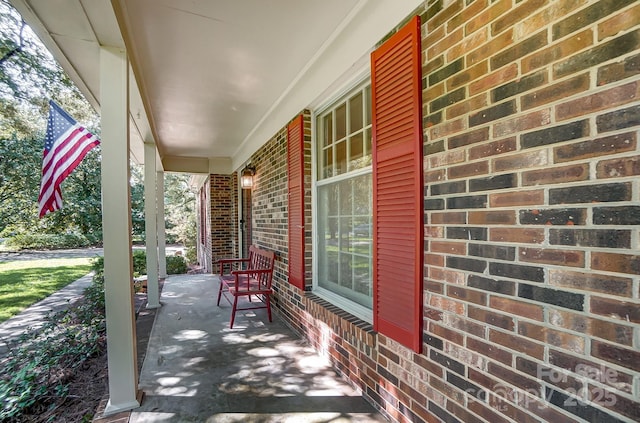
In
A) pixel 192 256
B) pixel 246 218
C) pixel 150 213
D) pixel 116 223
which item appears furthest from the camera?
pixel 192 256

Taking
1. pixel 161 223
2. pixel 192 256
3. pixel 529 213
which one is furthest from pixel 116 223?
pixel 192 256

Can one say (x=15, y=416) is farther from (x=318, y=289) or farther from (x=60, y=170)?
(x=318, y=289)

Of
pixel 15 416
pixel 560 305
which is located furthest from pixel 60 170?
pixel 560 305

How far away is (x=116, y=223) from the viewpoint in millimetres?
2031

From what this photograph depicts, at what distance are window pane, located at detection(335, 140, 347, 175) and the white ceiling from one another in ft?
1.79

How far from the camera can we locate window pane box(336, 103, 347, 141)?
2727 mm

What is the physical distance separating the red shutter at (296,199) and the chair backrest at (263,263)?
62 cm

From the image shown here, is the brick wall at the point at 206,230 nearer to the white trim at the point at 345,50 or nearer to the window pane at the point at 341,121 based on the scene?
the white trim at the point at 345,50

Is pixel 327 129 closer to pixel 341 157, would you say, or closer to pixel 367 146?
pixel 341 157

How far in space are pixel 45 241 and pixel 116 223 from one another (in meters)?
17.4

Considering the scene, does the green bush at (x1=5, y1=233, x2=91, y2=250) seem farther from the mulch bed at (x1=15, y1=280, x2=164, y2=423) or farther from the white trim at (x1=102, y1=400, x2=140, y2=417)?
the white trim at (x1=102, y1=400, x2=140, y2=417)

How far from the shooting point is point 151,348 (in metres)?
3.10

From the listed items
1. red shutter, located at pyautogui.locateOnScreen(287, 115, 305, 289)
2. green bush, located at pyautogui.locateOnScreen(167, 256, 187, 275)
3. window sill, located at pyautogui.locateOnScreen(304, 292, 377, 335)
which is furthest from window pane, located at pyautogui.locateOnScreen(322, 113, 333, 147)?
green bush, located at pyautogui.locateOnScreen(167, 256, 187, 275)

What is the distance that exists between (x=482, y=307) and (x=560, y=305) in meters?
0.32
